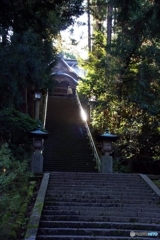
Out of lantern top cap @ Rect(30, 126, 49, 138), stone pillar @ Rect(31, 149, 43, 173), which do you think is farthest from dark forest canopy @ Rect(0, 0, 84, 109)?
stone pillar @ Rect(31, 149, 43, 173)

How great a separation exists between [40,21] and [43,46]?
29.0 feet

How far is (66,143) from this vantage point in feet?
58.6

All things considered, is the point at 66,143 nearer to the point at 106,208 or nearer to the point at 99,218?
the point at 106,208

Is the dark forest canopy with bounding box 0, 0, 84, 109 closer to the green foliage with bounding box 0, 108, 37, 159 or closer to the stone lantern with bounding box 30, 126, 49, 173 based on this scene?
the green foliage with bounding box 0, 108, 37, 159

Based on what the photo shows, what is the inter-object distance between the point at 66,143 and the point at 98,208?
9.70 metres

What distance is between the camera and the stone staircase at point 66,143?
1534 cm

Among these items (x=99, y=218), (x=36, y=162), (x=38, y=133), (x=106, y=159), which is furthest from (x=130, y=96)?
(x=99, y=218)

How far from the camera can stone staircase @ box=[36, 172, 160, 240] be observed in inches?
270

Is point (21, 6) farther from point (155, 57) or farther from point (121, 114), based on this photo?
point (121, 114)

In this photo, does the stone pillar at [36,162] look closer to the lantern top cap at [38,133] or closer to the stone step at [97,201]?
the lantern top cap at [38,133]

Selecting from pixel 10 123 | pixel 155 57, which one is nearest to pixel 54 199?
pixel 10 123

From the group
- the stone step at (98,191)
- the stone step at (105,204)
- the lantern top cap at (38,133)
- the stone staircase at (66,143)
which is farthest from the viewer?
the stone staircase at (66,143)

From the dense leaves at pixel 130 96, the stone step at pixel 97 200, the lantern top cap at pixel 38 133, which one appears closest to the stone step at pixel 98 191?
the stone step at pixel 97 200

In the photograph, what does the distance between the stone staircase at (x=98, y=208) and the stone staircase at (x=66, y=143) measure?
3810 mm
